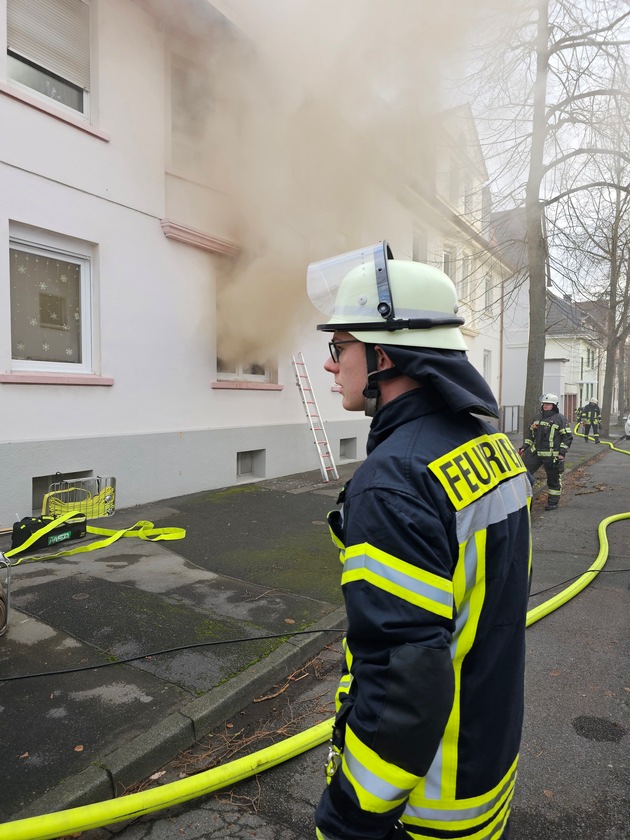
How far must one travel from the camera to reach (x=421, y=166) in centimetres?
938

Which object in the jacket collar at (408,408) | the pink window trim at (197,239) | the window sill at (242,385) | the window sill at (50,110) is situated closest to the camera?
the jacket collar at (408,408)

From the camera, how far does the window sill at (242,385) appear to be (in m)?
8.36

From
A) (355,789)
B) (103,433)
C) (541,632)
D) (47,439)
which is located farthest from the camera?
(103,433)

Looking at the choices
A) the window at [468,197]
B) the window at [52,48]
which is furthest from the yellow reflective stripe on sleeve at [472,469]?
the window at [468,197]

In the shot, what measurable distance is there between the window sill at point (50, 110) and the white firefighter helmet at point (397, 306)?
20.4 feet

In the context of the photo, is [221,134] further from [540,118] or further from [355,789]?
[355,789]

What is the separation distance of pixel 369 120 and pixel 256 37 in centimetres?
192

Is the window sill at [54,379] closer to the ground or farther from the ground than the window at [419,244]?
closer to the ground

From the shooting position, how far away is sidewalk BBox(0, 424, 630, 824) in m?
2.41

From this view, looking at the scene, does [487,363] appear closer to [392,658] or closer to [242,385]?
[242,385]

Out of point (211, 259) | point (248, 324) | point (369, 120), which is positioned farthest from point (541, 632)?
point (369, 120)

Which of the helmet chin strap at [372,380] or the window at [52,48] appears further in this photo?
the window at [52,48]

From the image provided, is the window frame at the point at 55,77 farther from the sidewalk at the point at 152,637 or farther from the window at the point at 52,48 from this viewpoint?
the sidewalk at the point at 152,637

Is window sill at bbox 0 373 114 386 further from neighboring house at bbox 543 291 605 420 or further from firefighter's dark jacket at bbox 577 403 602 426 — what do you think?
neighboring house at bbox 543 291 605 420
